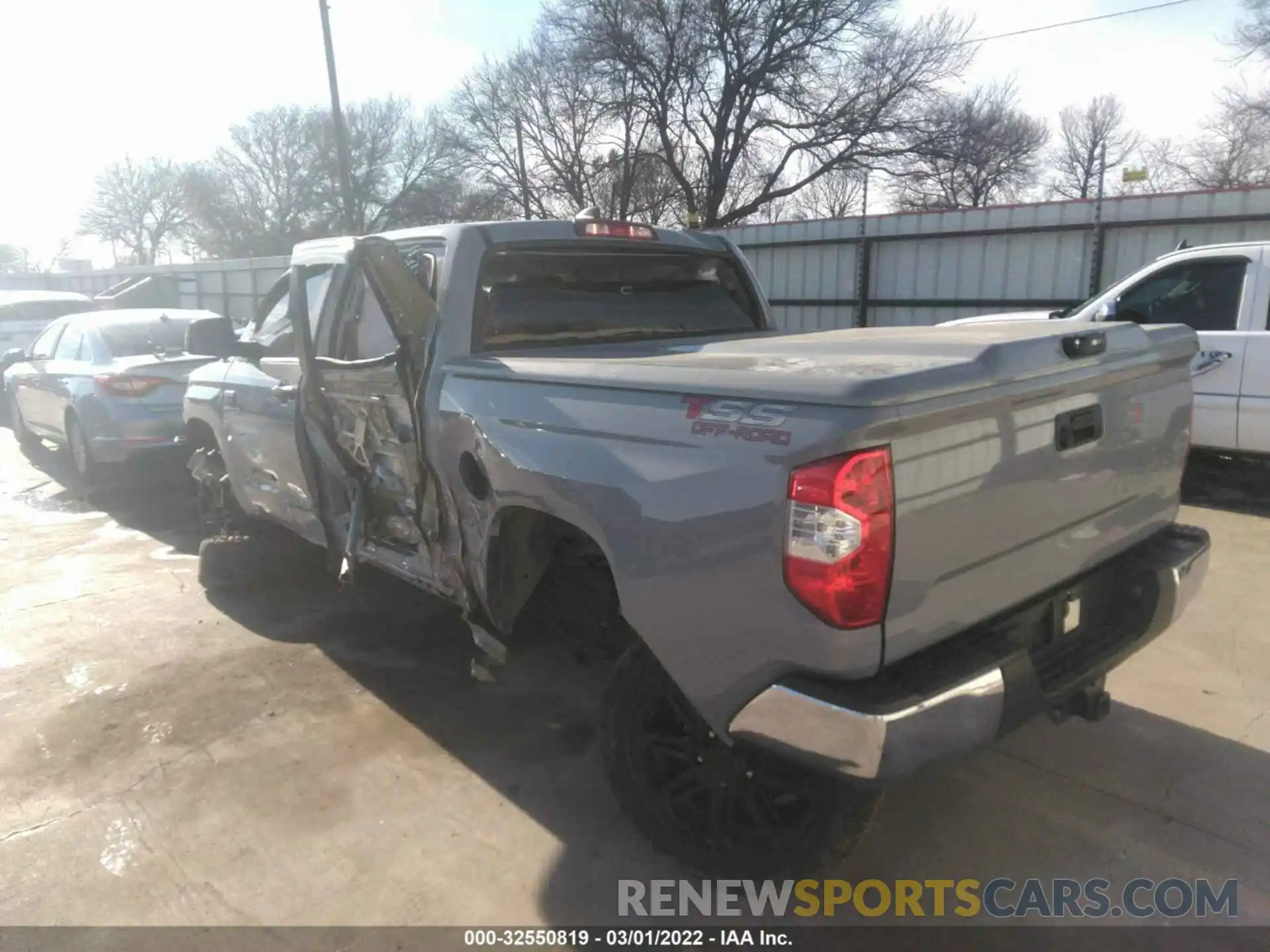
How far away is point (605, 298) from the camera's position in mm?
3916

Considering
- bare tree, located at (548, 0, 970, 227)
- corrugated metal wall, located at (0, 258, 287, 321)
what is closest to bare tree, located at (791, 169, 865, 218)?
bare tree, located at (548, 0, 970, 227)

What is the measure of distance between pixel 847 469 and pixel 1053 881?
166 cm

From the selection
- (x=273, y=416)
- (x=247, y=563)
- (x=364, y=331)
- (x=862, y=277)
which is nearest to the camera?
(x=364, y=331)

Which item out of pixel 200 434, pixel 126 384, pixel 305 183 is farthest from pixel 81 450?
pixel 305 183

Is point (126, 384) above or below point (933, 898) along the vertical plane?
above

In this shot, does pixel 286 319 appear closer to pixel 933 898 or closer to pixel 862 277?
pixel 933 898

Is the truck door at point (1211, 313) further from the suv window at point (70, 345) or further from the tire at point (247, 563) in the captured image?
the suv window at point (70, 345)

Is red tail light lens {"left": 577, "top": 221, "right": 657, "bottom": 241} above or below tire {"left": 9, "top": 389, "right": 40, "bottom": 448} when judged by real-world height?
above

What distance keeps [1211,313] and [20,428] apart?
12.3 metres

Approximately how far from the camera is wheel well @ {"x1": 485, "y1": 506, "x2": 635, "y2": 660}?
120 inches

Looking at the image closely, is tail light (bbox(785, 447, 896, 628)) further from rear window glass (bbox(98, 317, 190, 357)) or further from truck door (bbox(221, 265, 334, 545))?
rear window glass (bbox(98, 317, 190, 357))

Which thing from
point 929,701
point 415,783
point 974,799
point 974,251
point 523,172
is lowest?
point 415,783

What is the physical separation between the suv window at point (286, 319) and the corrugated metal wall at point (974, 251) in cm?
871

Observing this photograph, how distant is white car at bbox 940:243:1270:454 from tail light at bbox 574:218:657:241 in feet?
11.3
